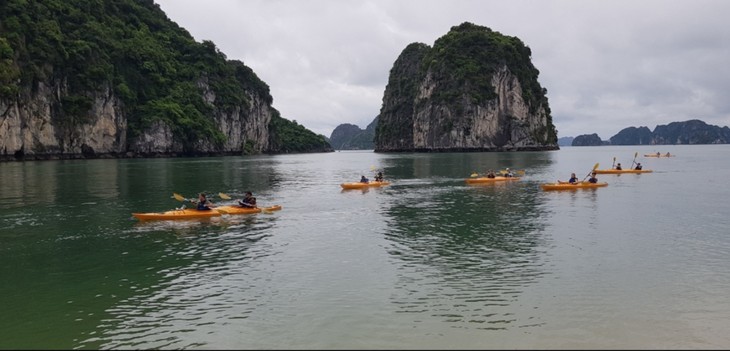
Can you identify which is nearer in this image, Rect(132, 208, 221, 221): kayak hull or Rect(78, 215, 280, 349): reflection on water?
Rect(78, 215, 280, 349): reflection on water

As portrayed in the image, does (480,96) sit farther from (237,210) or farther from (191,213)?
(191,213)

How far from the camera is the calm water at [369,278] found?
35.4ft

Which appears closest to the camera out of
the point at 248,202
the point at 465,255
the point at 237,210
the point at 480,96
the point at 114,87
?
the point at 465,255

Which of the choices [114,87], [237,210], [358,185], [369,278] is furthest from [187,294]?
[114,87]

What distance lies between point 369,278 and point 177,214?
549 inches

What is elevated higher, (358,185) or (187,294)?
(358,185)

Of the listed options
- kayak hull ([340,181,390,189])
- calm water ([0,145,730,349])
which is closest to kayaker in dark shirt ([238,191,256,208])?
calm water ([0,145,730,349])

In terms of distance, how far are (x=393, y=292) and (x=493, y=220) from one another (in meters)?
13.0

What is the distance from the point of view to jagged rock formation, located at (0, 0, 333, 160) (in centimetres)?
8306

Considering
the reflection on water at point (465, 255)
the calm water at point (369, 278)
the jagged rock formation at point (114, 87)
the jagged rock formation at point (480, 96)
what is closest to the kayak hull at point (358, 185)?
the reflection on water at point (465, 255)

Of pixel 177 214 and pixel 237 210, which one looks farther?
pixel 237 210

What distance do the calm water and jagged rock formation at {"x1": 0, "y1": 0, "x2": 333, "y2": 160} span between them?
66909mm

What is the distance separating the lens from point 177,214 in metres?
25.4

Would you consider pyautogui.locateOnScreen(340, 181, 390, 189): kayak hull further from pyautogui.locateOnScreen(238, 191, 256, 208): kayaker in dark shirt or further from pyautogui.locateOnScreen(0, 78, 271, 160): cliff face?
pyautogui.locateOnScreen(0, 78, 271, 160): cliff face
